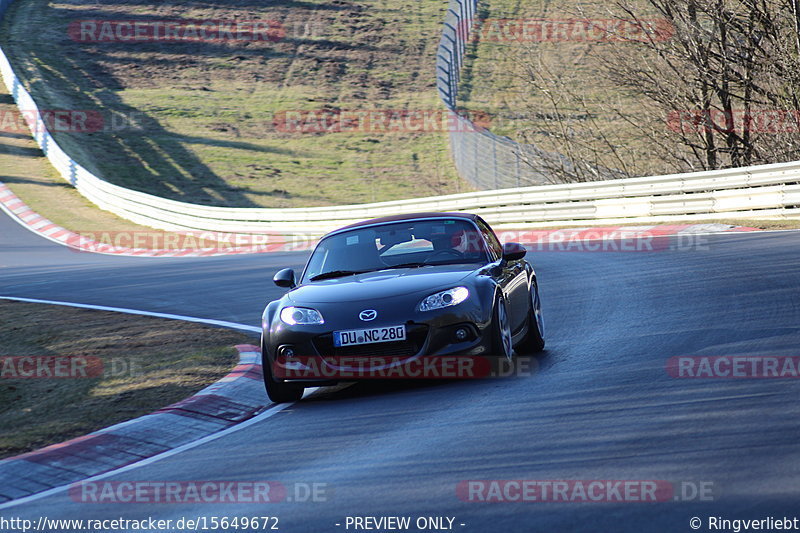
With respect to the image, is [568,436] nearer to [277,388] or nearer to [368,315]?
[368,315]

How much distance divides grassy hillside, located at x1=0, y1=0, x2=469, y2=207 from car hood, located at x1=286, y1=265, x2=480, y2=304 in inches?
1147

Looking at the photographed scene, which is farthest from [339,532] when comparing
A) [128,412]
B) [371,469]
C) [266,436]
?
[128,412]

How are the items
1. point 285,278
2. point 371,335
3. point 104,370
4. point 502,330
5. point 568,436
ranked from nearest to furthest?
1. point 568,436
2. point 371,335
3. point 502,330
4. point 285,278
5. point 104,370

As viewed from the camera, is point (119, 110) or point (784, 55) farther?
point (119, 110)

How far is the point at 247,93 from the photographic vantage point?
54.3 m

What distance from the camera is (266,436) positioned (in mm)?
6852

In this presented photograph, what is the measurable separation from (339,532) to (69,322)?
984 centimetres

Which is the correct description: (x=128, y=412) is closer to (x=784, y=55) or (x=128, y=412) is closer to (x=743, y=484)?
(x=743, y=484)

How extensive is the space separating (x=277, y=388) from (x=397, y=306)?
3.73 ft

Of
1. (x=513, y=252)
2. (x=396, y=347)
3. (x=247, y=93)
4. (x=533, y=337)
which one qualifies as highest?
(x=247, y=93)

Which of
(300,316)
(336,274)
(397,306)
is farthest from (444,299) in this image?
(336,274)

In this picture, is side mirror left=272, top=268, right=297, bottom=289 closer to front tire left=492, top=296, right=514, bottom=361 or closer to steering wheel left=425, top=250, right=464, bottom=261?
steering wheel left=425, top=250, right=464, bottom=261

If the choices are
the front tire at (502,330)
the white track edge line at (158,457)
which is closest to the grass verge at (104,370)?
the white track edge line at (158,457)

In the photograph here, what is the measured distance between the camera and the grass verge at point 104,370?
25.8 ft
